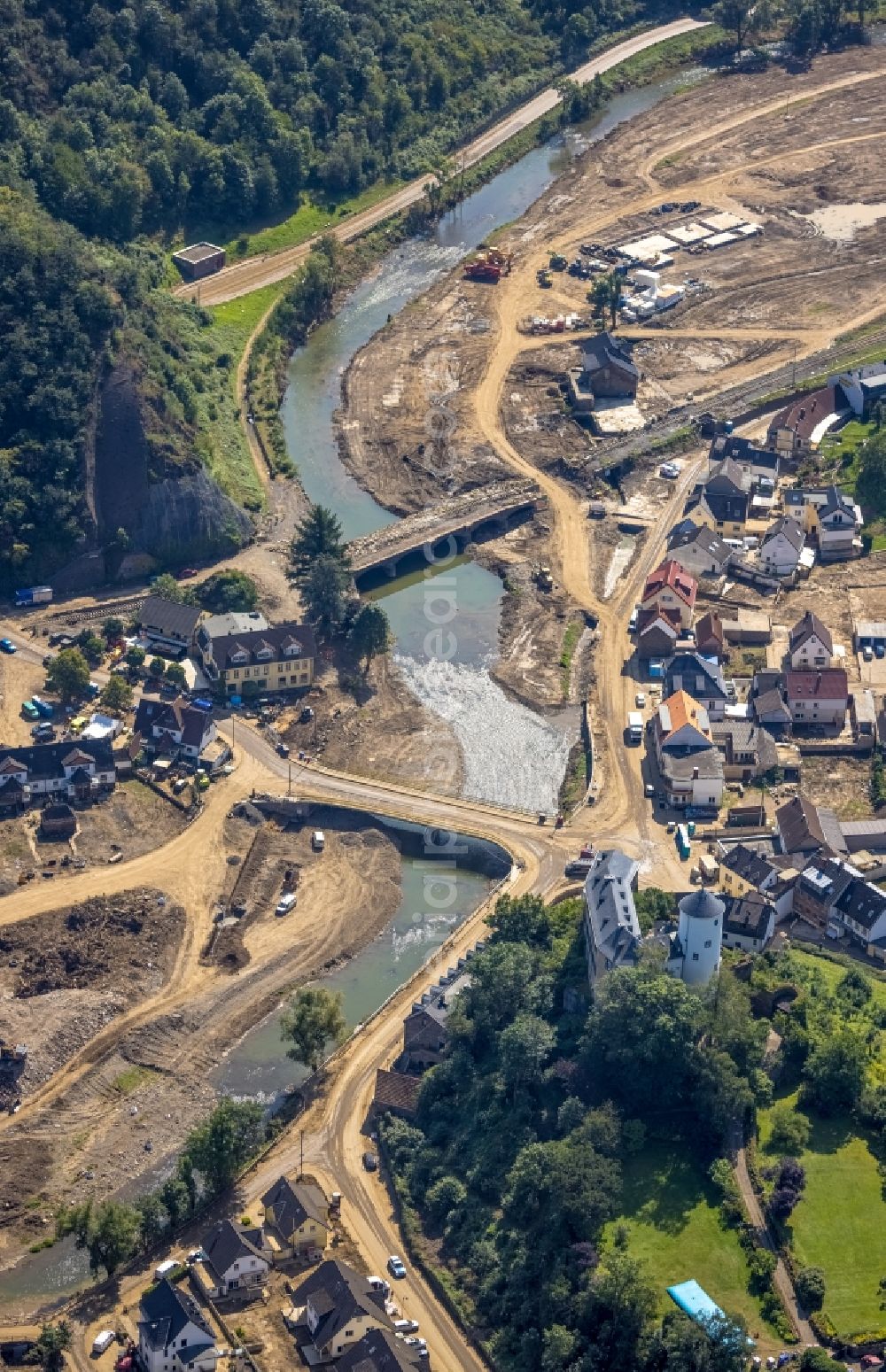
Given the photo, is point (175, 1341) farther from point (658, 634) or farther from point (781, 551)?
point (781, 551)

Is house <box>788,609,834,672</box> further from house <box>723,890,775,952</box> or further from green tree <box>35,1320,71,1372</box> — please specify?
green tree <box>35,1320,71,1372</box>

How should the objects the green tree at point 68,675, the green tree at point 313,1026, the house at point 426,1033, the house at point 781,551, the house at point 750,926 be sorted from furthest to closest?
1. the house at point 781,551
2. the green tree at point 68,675
3. the house at point 750,926
4. the green tree at point 313,1026
5. the house at point 426,1033

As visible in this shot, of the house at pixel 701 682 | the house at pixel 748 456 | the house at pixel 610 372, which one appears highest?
the house at pixel 610 372

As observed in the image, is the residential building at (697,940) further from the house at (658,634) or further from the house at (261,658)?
the house at (261,658)

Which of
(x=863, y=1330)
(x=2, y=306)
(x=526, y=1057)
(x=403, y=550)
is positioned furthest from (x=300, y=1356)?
(x=2, y=306)

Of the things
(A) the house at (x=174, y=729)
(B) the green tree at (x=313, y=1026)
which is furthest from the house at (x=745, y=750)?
(A) the house at (x=174, y=729)

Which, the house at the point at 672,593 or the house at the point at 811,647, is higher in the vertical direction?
the house at the point at 672,593

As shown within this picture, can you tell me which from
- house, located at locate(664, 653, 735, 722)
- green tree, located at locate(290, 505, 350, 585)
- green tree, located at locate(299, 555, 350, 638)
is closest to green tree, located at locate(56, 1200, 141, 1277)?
house, located at locate(664, 653, 735, 722)

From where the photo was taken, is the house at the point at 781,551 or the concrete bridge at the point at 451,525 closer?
the house at the point at 781,551

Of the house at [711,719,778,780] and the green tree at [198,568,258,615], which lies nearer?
the house at [711,719,778,780]
